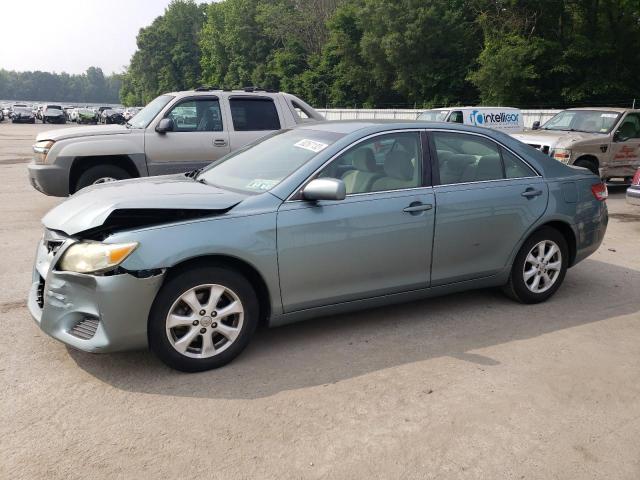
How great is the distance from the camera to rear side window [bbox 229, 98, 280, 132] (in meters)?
8.94

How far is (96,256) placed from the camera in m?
3.40

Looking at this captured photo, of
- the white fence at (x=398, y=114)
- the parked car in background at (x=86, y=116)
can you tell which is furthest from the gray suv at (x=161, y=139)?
the parked car in background at (x=86, y=116)

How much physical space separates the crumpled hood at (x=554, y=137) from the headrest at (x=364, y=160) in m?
8.15

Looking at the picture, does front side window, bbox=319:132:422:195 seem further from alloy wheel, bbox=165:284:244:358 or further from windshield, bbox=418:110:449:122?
windshield, bbox=418:110:449:122

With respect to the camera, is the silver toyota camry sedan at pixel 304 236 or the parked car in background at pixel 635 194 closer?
the silver toyota camry sedan at pixel 304 236

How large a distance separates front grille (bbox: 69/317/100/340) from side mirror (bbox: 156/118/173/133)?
541 cm

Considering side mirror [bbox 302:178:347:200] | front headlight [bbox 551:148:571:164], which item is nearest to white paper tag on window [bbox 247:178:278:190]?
side mirror [bbox 302:178:347:200]

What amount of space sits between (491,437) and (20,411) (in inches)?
101

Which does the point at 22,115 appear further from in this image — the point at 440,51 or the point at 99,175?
the point at 99,175

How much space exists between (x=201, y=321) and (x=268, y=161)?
1467 mm

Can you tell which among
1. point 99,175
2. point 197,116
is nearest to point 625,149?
point 197,116

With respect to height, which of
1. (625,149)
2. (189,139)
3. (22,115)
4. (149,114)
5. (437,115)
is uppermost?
(149,114)

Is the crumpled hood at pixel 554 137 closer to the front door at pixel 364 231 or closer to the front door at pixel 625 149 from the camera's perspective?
the front door at pixel 625 149

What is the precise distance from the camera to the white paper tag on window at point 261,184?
408 centimetres
